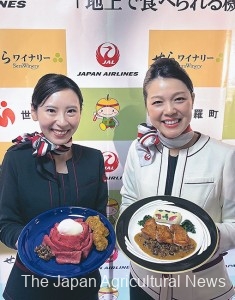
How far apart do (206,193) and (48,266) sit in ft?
3.13

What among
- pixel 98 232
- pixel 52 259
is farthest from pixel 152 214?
pixel 52 259

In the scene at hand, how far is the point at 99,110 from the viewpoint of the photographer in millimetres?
2199

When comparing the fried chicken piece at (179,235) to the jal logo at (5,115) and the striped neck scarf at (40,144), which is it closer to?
the striped neck scarf at (40,144)

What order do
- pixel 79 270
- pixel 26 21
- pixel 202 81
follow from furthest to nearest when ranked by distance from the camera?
pixel 202 81 → pixel 26 21 → pixel 79 270

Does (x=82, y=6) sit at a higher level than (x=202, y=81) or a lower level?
higher

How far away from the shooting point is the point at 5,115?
7.16 ft

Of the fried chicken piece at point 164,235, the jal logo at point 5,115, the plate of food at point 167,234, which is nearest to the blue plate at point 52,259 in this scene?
the plate of food at point 167,234

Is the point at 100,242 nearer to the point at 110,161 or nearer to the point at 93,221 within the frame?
the point at 93,221

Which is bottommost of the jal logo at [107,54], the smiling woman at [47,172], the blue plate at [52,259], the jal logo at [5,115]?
the blue plate at [52,259]

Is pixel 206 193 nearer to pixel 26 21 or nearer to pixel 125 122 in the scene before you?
pixel 125 122

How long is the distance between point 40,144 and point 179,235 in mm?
938

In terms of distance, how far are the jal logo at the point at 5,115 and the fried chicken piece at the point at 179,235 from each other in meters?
1.15

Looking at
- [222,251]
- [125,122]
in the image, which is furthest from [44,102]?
[222,251]

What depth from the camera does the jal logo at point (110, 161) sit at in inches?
90.7
